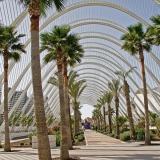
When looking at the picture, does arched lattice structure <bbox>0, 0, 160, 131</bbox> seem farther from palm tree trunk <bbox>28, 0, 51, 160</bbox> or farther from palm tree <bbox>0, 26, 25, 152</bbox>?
palm tree trunk <bbox>28, 0, 51, 160</bbox>

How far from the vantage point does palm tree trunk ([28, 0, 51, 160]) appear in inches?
336

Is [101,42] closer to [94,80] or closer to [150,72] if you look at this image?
[150,72]

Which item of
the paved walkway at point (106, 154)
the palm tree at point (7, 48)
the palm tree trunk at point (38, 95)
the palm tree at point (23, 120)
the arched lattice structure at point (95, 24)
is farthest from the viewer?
the palm tree at point (23, 120)

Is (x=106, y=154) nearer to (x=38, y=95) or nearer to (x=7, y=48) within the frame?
(x=38, y=95)

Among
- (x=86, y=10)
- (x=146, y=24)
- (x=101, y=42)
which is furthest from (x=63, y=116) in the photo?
(x=101, y=42)

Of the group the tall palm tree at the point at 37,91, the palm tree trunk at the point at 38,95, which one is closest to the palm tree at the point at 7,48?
the tall palm tree at the point at 37,91

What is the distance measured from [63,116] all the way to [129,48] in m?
12.9

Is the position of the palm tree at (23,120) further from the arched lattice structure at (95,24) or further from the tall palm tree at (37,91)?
the tall palm tree at (37,91)

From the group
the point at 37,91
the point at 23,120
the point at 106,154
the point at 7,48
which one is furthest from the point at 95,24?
the point at 37,91

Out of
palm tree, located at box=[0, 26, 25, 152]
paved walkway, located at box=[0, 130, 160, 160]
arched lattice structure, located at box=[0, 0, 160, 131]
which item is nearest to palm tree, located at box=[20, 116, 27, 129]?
arched lattice structure, located at box=[0, 0, 160, 131]

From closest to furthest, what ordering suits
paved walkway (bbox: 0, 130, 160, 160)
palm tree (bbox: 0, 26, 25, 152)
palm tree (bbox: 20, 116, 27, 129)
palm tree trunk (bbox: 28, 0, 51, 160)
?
palm tree trunk (bbox: 28, 0, 51, 160) < paved walkway (bbox: 0, 130, 160, 160) < palm tree (bbox: 0, 26, 25, 152) < palm tree (bbox: 20, 116, 27, 129)

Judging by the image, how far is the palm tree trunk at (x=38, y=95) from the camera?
28.0ft

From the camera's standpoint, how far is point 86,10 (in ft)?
116

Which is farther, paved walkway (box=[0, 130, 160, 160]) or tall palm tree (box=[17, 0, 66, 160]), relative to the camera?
paved walkway (box=[0, 130, 160, 160])
